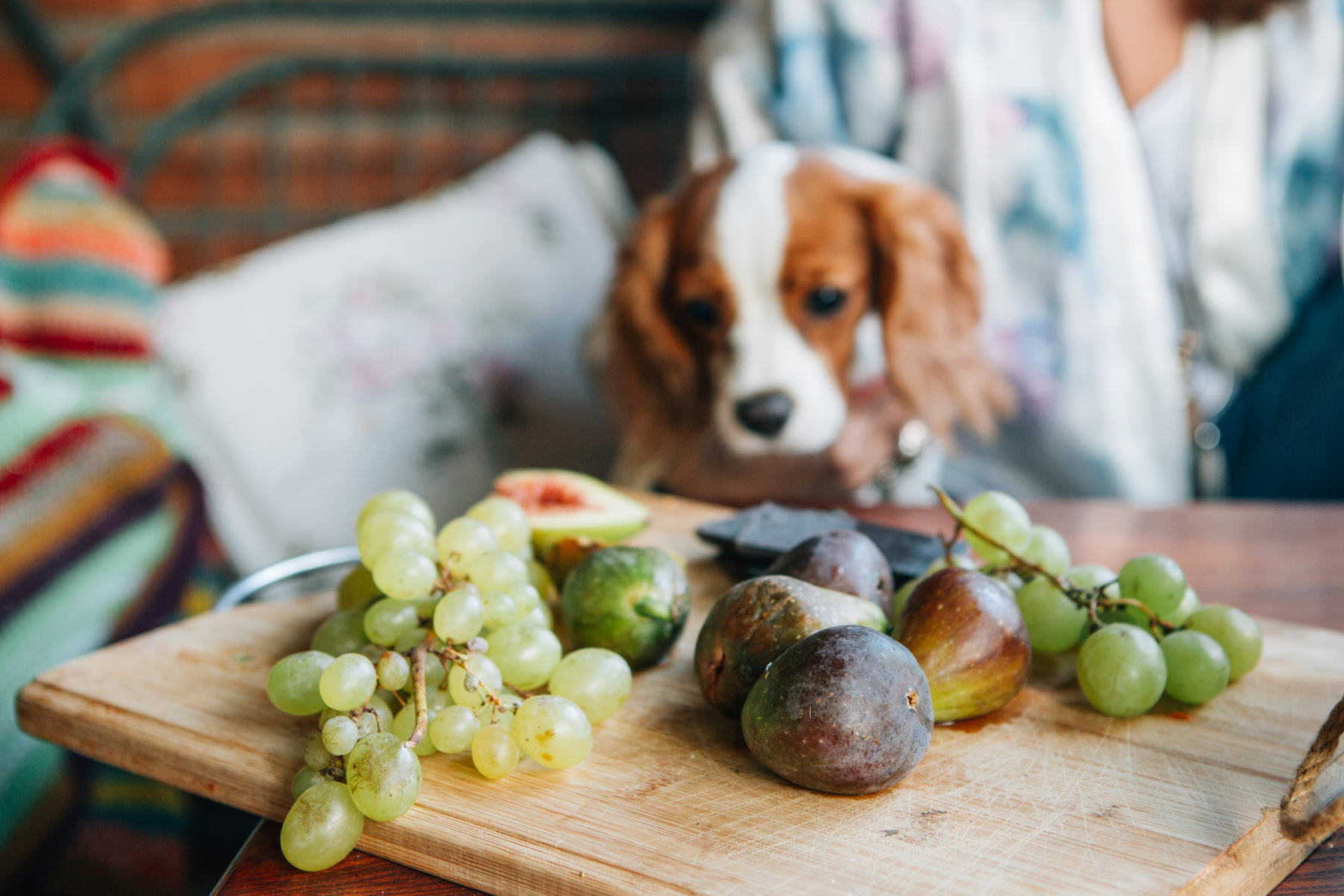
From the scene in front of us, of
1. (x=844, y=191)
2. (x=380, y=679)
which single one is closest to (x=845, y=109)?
(x=844, y=191)

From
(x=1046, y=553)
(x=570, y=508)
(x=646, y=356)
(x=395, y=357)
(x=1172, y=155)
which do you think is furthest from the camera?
(x=1172, y=155)

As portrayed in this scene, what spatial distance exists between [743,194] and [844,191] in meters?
0.10

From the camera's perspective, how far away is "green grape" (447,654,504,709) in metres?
0.44

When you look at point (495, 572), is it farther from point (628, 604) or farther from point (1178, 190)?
point (1178, 190)

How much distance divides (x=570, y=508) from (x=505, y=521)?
139mm

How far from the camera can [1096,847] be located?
1.27 ft

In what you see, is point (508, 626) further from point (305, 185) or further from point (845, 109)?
point (305, 185)

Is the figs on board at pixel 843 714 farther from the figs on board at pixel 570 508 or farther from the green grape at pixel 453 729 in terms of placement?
the figs on board at pixel 570 508

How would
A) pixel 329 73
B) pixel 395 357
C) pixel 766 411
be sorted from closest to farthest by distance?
pixel 766 411
pixel 395 357
pixel 329 73

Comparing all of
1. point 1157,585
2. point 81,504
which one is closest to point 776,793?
point 1157,585

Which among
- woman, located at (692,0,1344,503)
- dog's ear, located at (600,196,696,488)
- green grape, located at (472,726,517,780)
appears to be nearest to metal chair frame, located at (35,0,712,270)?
woman, located at (692,0,1344,503)

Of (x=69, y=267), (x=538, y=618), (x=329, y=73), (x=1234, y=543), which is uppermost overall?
(x=329, y=73)

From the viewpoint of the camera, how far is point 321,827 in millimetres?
387

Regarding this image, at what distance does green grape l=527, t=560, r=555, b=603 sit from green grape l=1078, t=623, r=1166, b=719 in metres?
0.31
